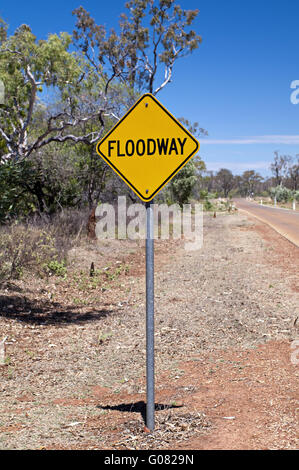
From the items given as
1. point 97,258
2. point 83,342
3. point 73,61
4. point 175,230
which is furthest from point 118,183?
point 83,342

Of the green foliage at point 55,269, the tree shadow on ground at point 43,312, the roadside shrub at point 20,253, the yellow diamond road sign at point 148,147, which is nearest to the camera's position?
the yellow diamond road sign at point 148,147

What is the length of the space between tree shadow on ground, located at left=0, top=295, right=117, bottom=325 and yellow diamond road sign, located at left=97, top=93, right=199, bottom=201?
4414mm

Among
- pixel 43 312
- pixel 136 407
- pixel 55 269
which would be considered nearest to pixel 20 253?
pixel 55 269

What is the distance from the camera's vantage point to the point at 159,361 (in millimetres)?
5516

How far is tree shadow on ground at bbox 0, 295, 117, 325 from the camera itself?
24.8 feet

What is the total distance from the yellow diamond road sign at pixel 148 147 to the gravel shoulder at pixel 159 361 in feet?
6.29

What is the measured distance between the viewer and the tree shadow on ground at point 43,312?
24.8ft

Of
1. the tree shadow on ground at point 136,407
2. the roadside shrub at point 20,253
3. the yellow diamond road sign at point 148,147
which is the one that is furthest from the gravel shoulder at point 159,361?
the yellow diamond road sign at point 148,147

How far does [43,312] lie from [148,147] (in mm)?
5234

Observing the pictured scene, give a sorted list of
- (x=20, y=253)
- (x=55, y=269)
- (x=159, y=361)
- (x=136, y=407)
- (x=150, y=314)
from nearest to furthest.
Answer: (x=150, y=314) → (x=136, y=407) → (x=159, y=361) → (x=20, y=253) → (x=55, y=269)

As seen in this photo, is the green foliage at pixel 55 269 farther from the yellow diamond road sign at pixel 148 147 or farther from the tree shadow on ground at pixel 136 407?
the yellow diamond road sign at pixel 148 147

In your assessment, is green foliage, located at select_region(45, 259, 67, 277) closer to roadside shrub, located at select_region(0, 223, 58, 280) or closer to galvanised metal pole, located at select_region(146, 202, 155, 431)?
roadside shrub, located at select_region(0, 223, 58, 280)

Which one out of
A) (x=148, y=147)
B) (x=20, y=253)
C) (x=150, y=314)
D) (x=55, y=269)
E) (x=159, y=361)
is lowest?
(x=159, y=361)

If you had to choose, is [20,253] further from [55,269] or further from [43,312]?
[43,312]
